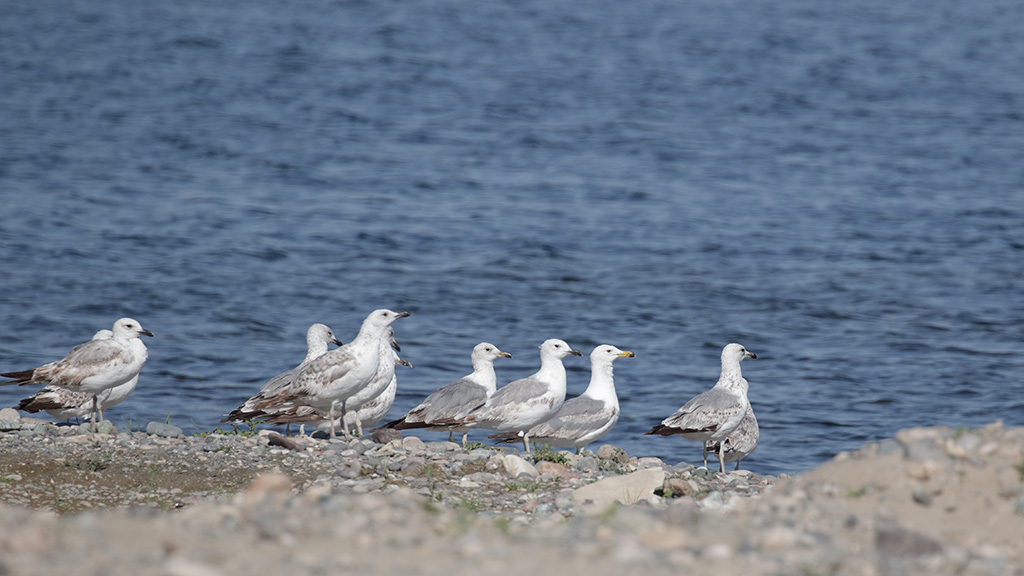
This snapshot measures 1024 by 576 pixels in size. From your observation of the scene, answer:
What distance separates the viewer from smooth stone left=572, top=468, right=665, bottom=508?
851 centimetres

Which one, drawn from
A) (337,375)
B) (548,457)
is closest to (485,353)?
(337,375)

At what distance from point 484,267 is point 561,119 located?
12708 millimetres

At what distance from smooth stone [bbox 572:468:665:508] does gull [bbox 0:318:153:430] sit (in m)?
5.00

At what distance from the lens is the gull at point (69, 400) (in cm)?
1171

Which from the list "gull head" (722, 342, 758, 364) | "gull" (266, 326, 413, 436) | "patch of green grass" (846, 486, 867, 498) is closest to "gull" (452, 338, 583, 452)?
"gull" (266, 326, 413, 436)

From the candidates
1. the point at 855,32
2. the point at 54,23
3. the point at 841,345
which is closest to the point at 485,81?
the point at 855,32

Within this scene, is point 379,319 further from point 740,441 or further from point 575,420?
point 740,441

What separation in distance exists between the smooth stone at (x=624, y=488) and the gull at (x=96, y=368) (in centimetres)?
500

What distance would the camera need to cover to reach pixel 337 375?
11.0 m

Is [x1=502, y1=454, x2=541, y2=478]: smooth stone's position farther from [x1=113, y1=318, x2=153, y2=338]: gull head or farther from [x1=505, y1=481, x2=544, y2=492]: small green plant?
[x1=113, y1=318, x2=153, y2=338]: gull head

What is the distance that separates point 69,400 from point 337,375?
9.65ft

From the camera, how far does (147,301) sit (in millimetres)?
18609

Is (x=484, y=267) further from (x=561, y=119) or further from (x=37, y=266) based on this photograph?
(x=561, y=119)

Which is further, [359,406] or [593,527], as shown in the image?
[359,406]
